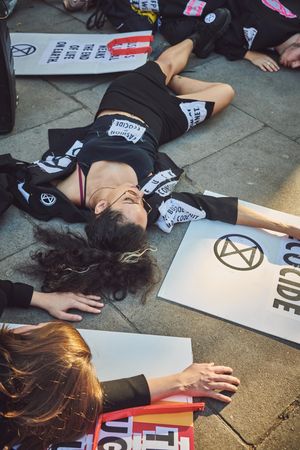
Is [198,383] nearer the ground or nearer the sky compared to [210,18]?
nearer the ground

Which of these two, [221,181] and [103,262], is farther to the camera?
[221,181]

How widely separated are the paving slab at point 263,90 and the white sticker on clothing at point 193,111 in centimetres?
34

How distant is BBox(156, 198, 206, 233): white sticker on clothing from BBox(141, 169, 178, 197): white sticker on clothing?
0.06m

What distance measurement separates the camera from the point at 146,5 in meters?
3.18

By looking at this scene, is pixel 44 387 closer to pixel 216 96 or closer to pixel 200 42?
pixel 216 96

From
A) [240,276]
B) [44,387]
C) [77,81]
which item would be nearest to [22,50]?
[77,81]

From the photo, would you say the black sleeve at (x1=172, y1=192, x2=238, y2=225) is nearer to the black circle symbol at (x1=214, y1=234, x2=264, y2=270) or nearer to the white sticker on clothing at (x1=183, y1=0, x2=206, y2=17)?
the black circle symbol at (x1=214, y1=234, x2=264, y2=270)

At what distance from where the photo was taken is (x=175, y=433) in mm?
1373

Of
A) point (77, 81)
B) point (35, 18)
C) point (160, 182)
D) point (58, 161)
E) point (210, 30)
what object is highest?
point (210, 30)

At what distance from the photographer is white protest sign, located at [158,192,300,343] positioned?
5.62 feet

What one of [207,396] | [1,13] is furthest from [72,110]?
[207,396]

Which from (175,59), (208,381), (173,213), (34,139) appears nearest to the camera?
(208,381)

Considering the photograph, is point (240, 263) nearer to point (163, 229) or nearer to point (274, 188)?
point (163, 229)

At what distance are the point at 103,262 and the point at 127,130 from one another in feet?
2.30
